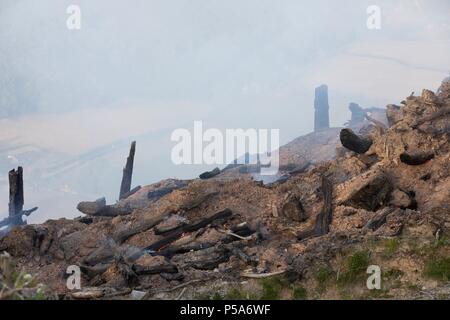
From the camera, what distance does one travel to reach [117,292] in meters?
10.0

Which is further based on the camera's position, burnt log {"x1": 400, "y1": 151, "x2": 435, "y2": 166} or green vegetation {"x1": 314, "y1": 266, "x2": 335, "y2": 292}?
burnt log {"x1": 400, "y1": 151, "x2": 435, "y2": 166}

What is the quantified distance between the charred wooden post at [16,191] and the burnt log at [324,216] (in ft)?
30.8

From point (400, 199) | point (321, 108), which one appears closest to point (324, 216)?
point (400, 199)

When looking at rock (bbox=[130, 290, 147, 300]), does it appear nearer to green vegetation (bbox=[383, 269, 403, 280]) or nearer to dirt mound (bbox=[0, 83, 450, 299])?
dirt mound (bbox=[0, 83, 450, 299])

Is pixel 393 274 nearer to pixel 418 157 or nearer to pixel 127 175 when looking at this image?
pixel 418 157

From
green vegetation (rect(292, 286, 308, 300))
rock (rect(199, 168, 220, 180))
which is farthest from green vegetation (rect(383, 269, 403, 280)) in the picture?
rock (rect(199, 168, 220, 180))

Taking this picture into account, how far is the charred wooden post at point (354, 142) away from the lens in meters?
15.4

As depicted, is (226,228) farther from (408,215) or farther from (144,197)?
(144,197)

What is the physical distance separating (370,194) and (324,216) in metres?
1.27

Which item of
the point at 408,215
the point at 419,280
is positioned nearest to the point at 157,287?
the point at 419,280

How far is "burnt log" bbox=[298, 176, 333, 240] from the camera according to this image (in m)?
13.0

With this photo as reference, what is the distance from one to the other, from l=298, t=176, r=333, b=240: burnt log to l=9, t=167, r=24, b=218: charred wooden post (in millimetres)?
9374

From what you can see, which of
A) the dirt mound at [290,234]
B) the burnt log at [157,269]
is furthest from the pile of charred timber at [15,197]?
the burnt log at [157,269]

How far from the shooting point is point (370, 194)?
13812 mm
